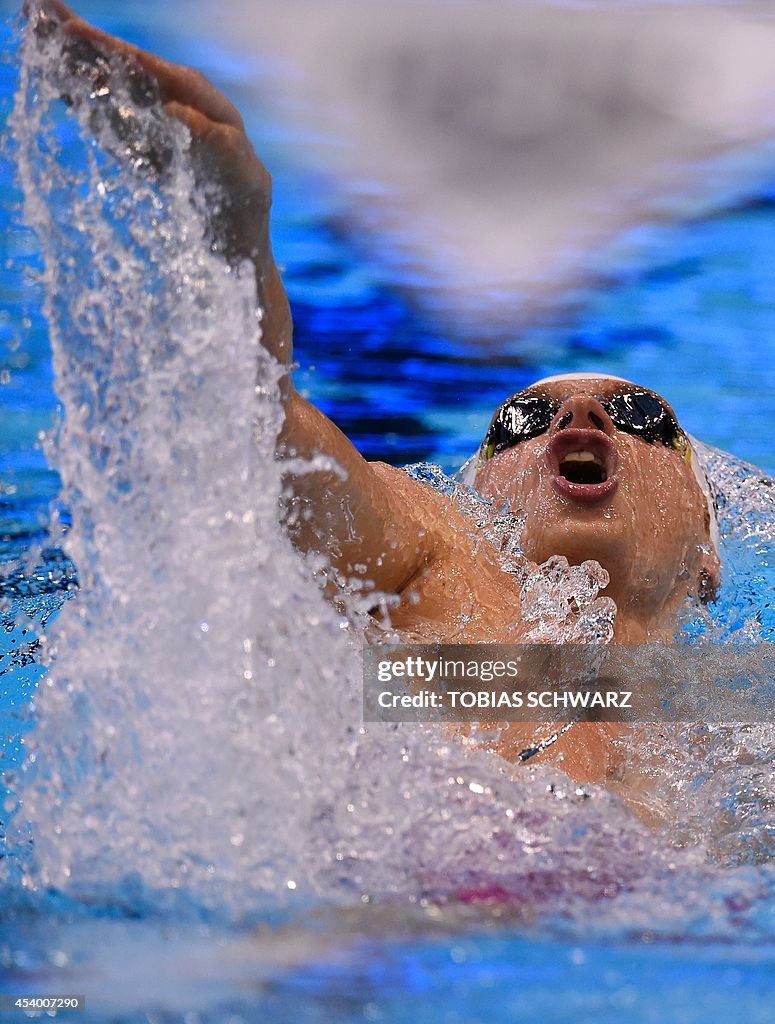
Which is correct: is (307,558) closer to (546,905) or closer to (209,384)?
(209,384)

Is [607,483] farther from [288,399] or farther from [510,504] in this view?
[288,399]

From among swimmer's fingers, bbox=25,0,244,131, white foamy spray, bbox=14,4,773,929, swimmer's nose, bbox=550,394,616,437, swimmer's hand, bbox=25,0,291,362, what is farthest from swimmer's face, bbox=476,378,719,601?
swimmer's fingers, bbox=25,0,244,131

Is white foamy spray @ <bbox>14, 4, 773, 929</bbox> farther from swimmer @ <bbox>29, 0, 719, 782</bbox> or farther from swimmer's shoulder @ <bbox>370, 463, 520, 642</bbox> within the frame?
swimmer's shoulder @ <bbox>370, 463, 520, 642</bbox>

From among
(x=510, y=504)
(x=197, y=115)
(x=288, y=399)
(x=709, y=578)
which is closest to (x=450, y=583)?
(x=510, y=504)

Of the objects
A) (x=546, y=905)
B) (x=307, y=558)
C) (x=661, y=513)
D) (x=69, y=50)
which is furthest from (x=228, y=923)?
(x=661, y=513)

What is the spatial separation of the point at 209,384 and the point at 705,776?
3.07 ft

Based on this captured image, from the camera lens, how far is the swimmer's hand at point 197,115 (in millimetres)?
1002

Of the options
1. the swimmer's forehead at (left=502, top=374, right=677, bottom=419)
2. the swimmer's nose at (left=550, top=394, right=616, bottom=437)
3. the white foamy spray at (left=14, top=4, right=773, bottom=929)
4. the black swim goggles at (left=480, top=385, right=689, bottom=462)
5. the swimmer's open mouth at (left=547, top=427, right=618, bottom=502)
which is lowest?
the white foamy spray at (left=14, top=4, right=773, bottom=929)

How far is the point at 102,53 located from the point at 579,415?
0.88 m

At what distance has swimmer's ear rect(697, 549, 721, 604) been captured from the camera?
5.97 feet

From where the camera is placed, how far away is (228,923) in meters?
0.87

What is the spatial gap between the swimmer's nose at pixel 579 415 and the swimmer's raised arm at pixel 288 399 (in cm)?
23

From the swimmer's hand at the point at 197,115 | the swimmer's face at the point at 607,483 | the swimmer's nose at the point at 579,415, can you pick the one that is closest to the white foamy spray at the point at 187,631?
the swimmer's hand at the point at 197,115

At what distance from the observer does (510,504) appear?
1.67 metres
